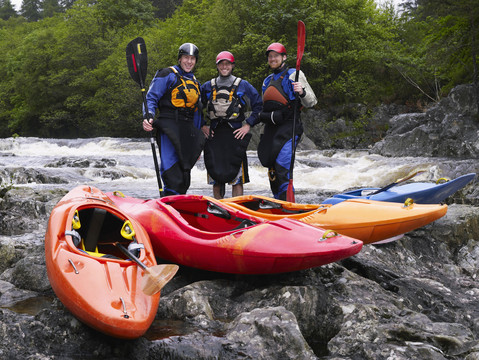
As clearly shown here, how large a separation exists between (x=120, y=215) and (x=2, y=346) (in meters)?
1.17

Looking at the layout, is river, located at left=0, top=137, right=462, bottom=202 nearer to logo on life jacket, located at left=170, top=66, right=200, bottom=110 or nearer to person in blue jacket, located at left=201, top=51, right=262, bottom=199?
person in blue jacket, located at left=201, top=51, right=262, bottom=199

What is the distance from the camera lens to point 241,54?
19.4 meters

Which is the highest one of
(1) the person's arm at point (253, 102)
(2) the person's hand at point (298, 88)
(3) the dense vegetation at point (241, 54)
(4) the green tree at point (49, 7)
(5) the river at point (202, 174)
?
(4) the green tree at point (49, 7)

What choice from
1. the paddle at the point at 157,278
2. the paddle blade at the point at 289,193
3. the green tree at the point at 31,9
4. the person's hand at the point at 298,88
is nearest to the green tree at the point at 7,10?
the green tree at the point at 31,9

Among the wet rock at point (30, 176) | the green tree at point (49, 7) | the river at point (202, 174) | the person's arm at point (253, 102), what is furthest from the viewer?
the green tree at point (49, 7)

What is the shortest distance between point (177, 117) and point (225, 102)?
19.5 inches

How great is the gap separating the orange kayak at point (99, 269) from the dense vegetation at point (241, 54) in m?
10.7

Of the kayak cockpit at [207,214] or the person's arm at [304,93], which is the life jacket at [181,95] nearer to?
the person's arm at [304,93]

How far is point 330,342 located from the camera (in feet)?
7.33

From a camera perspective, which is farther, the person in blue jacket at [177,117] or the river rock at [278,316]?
the person in blue jacket at [177,117]

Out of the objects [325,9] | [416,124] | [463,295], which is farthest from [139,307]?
[325,9]

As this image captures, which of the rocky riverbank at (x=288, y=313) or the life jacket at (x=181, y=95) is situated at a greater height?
the life jacket at (x=181, y=95)

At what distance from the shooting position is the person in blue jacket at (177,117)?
4.32 m

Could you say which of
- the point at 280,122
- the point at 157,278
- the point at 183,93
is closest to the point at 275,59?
the point at 280,122
